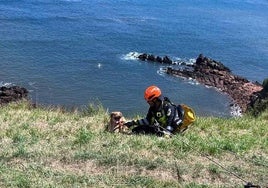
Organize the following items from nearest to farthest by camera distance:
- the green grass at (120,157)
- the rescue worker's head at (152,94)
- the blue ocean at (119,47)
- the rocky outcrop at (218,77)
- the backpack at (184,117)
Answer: the green grass at (120,157)
the rescue worker's head at (152,94)
the backpack at (184,117)
the blue ocean at (119,47)
the rocky outcrop at (218,77)

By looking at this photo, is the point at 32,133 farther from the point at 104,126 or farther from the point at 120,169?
the point at 120,169

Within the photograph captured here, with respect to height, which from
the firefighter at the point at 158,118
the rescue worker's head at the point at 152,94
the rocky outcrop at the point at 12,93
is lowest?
the rocky outcrop at the point at 12,93

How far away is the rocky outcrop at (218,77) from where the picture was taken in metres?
43.6

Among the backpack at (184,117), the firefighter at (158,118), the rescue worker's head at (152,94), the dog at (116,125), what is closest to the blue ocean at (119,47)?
the dog at (116,125)

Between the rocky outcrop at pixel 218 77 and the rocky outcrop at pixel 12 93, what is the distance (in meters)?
15.9

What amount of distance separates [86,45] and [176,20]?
711 inches

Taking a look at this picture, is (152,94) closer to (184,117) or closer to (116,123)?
(184,117)

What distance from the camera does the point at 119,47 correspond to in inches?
2019

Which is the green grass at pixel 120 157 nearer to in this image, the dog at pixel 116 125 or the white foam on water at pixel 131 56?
the dog at pixel 116 125

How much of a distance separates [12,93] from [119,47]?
60.8ft

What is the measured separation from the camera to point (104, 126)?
439 inches

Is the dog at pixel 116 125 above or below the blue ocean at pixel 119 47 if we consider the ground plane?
above

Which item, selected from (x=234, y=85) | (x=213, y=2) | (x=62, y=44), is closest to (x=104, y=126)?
(x=234, y=85)

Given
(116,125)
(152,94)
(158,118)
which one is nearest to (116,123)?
(116,125)
